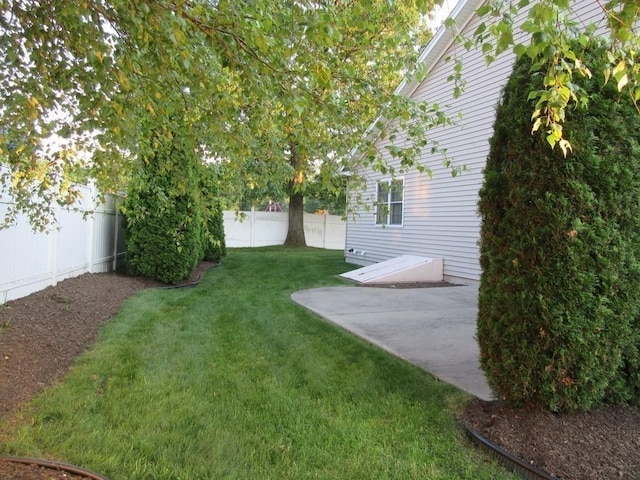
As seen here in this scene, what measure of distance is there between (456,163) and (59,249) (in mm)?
7798

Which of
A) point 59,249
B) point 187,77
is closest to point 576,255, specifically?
point 187,77

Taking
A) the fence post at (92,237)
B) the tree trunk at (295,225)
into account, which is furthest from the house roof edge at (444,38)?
the tree trunk at (295,225)

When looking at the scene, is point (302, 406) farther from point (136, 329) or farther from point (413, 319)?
point (413, 319)

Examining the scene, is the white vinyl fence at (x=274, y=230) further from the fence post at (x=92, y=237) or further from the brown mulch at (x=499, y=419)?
the brown mulch at (x=499, y=419)

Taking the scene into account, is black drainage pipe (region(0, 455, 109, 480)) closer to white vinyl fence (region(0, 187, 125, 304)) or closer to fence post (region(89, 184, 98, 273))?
white vinyl fence (region(0, 187, 125, 304))

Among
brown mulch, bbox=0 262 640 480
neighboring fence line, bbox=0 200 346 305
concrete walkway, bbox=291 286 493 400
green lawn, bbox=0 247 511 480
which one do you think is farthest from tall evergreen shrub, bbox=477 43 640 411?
neighboring fence line, bbox=0 200 346 305

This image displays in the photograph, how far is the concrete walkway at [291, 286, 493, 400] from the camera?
423 centimetres

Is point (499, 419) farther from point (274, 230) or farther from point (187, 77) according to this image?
point (274, 230)

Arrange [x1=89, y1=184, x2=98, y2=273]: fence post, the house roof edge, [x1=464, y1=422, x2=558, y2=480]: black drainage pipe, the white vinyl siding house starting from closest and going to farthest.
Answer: [x1=464, y1=422, x2=558, y2=480]: black drainage pipe
[x1=89, y1=184, x2=98, y2=273]: fence post
the house roof edge
the white vinyl siding house

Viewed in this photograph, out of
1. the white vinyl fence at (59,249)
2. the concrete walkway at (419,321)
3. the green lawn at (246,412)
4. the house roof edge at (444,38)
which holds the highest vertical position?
the house roof edge at (444,38)

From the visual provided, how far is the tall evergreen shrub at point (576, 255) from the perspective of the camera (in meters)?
2.64

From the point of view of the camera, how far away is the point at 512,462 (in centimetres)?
258

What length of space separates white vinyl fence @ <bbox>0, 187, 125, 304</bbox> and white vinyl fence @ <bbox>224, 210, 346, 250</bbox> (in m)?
10.8

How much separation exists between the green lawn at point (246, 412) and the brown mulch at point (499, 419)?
0.17 meters
